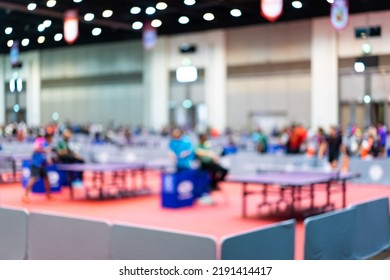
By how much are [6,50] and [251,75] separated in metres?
25.8

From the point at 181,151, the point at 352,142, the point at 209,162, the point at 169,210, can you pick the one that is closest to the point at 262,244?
the point at 169,210

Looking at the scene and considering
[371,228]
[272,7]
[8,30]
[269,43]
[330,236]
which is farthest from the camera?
[269,43]

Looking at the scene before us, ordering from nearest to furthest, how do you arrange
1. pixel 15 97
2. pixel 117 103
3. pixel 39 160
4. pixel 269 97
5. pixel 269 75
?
pixel 15 97, pixel 39 160, pixel 269 75, pixel 269 97, pixel 117 103

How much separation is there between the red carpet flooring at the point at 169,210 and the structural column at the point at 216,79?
1706 centimetres

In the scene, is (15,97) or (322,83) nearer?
(15,97)

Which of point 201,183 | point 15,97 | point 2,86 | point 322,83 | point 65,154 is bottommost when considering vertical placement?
point 201,183

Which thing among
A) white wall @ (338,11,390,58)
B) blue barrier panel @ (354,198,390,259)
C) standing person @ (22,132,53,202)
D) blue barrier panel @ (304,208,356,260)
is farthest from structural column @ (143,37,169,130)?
blue barrier panel @ (304,208,356,260)

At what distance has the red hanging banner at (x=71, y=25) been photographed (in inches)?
205

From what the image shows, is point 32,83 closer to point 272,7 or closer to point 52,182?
point 272,7

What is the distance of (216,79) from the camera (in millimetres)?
31219

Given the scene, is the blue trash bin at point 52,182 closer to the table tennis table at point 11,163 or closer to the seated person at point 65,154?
the seated person at point 65,154

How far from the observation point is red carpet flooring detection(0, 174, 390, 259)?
29.6 ft

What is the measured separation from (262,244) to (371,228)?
93.2 inches

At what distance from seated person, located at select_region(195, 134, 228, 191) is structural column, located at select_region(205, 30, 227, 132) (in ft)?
63.2
